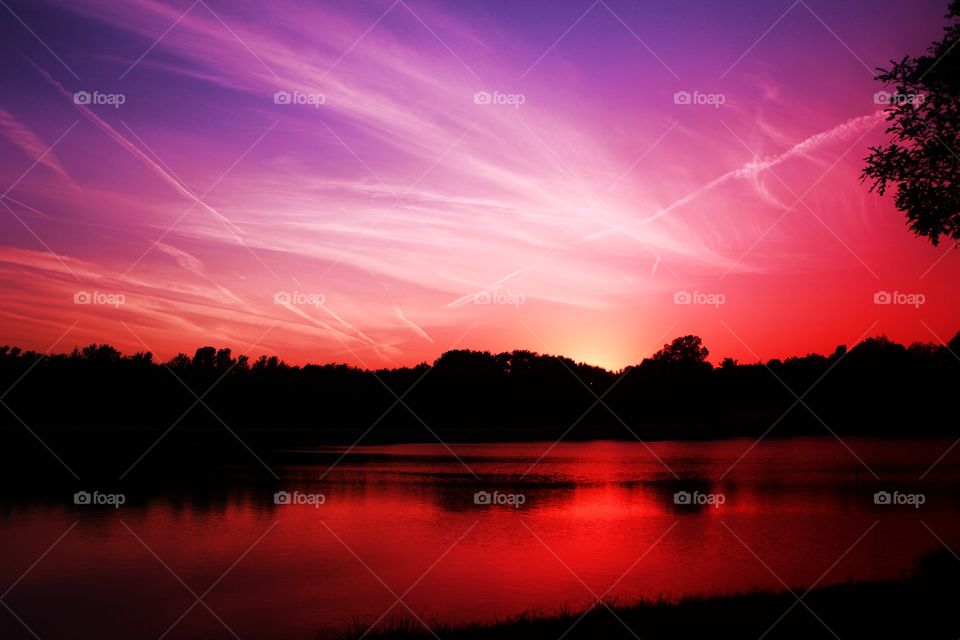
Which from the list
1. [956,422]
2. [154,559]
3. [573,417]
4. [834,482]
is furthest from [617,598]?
[956,422]

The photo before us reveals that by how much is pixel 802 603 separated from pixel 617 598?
4239mm

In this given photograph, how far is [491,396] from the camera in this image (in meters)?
136

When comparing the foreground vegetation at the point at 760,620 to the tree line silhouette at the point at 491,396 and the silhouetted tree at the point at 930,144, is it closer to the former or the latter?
the silhouetted tree at the point at 930,144

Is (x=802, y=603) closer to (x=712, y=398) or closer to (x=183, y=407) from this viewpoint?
(x=183, y=407)

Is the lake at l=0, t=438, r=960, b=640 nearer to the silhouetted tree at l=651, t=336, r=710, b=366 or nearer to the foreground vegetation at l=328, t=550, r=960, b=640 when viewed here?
the foreground vegetation at l=328, t=550, r=960, b=640

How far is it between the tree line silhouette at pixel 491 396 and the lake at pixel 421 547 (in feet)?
232

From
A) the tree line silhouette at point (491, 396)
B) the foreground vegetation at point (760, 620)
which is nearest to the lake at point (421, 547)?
the foreground vegetation at point (760, 620)

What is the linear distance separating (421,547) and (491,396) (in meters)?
112

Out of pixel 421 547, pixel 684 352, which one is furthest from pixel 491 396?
pixel 421 547

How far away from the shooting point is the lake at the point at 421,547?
17172 mm

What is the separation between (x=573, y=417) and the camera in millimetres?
136750

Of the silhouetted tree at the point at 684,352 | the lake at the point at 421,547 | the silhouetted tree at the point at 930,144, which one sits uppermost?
the silhouetted tree at the point at 684,352

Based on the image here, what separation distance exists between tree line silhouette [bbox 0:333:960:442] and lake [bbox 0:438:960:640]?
70.8 meters

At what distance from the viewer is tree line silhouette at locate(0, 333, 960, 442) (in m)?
115
